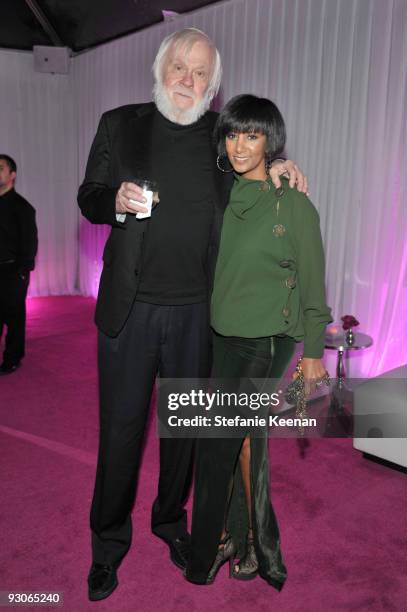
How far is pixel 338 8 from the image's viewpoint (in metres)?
4.39

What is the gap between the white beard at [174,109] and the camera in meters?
2.02

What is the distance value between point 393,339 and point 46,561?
3046mm

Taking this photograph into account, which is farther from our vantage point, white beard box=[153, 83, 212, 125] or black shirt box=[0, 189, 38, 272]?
black shirt box=[0, 189, 38, 272]

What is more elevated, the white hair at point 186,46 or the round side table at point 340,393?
the white hair at point 186,46

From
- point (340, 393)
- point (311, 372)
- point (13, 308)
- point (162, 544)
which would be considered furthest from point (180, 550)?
point (13, 308)

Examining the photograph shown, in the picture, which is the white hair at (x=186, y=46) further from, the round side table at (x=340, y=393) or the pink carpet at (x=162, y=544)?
the round side table at (x=340, y=393)

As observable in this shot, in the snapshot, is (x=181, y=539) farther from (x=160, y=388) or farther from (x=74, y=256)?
(x=74, y=256)

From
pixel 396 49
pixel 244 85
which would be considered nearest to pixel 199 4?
pixel 244 85

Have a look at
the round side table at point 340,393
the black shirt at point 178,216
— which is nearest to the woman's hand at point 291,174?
the black shirt at point 178,216

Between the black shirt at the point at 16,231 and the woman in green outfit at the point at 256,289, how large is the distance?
2.99m

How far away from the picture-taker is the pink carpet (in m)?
2.22

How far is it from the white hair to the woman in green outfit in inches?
8.5

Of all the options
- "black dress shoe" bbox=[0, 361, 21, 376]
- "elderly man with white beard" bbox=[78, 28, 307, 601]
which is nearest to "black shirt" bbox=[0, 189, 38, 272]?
"black dress shoe" bbox=[0, 361, 21, 376]

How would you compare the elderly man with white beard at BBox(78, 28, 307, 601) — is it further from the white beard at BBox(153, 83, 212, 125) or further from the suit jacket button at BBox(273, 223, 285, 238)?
the suit jacket button at BBox(273, 223, 285, 238)
